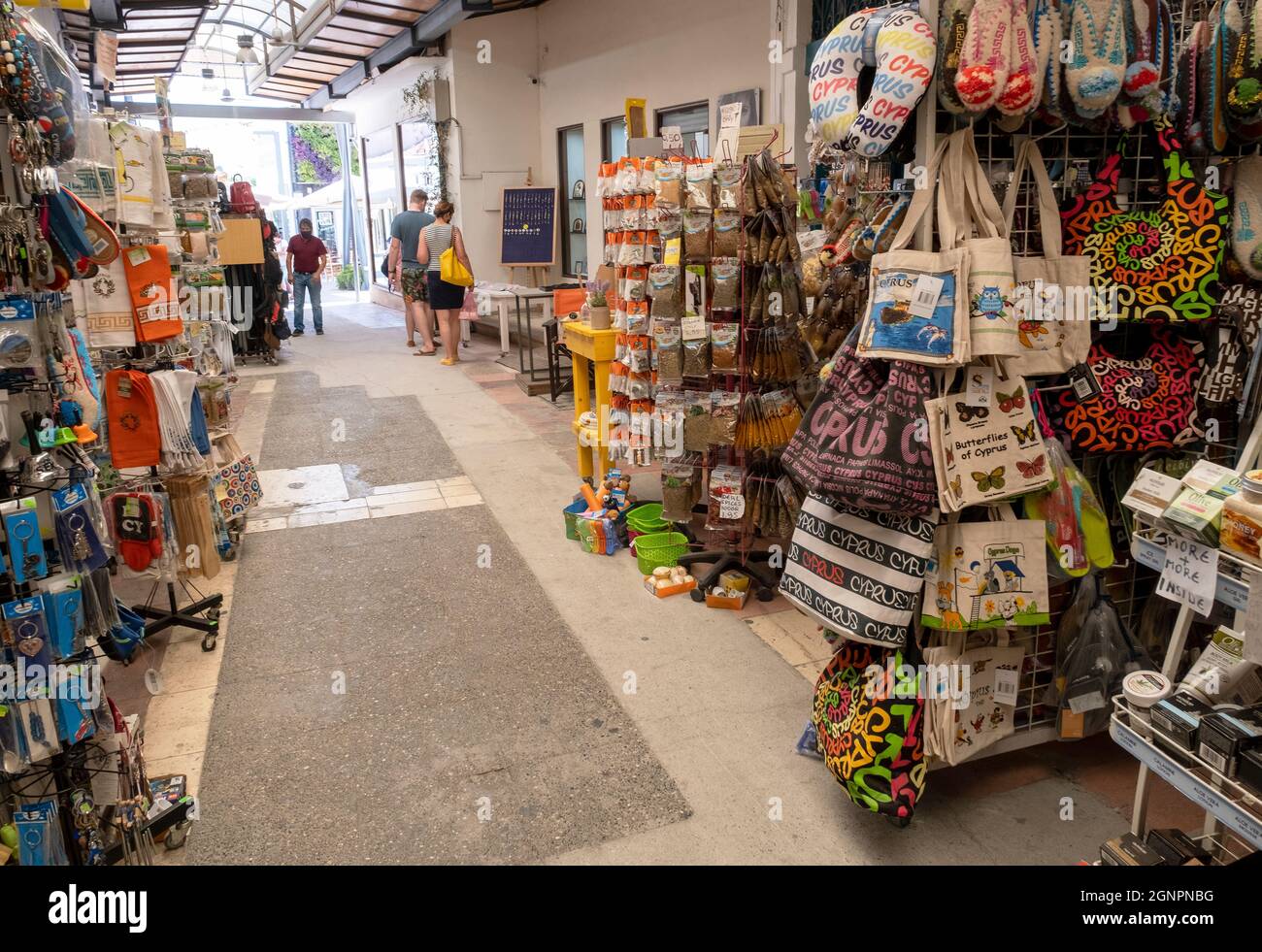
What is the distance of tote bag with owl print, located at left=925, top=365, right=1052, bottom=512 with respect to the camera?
227 cm

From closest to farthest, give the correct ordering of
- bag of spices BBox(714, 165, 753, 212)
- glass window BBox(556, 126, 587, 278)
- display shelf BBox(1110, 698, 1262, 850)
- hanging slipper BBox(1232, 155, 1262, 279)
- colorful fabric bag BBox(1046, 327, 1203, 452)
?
display shelf BBox(1110, 698, 1262, 850)
hanging slipper BBox(1232, 155, 1262, 279)
colorful fabric bag BBox(1046, 327, 1203, 452)
bag of spices BBox(714, 165, 753, 212)
glass window BBox(556, 126, 587, 278)

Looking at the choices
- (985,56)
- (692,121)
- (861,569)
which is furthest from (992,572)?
(692,121)

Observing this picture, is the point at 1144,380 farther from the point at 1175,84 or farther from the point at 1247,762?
the point at 1247,762

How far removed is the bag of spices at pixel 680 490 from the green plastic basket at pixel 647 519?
0.48ft

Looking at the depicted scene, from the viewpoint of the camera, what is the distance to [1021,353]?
2.31 metres

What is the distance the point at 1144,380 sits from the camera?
253 centimetres

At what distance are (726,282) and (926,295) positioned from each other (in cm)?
186

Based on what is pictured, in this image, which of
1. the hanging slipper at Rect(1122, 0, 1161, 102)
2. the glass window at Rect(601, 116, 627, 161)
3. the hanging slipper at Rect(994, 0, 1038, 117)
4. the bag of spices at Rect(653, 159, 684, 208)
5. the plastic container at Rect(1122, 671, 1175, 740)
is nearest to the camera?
the plastic container at Rect(1122, 671, 1175, 740)

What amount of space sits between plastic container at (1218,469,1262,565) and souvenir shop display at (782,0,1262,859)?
225 mm

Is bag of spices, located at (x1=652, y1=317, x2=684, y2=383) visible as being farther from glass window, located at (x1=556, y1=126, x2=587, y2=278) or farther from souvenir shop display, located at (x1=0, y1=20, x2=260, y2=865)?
glass window, located at (x1=556, y1=126, x2=587, y2=278)

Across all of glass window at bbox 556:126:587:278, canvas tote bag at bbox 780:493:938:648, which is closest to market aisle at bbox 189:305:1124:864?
canvas tote bag at bbox 780:493:938:648

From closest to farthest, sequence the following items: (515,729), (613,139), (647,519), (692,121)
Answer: (515,729), (647,519), (692,121), (613,139)

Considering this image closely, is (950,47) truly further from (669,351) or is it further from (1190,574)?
(669,351)
